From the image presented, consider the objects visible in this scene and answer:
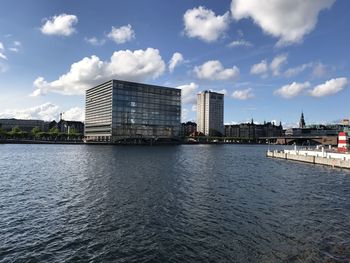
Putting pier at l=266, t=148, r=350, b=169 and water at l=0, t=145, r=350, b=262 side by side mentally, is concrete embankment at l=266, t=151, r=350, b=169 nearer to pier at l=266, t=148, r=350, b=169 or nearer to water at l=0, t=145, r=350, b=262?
pier at l=266, t=148, r=350, b=169

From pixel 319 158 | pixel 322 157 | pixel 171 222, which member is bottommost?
pixel 171 222

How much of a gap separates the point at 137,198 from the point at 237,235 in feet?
51.0

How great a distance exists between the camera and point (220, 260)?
1855 centimetres

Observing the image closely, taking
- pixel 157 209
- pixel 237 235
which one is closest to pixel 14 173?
pixel 157 209

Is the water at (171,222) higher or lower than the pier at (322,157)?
lower

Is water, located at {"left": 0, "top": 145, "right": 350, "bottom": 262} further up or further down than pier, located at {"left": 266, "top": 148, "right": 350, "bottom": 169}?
further down

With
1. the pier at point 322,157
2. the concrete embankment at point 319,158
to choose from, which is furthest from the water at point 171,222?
the pier at point 322,157

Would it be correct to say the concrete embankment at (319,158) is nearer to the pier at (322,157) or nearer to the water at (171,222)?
the pier at (322,157)

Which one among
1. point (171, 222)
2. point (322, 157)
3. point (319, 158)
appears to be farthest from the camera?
point (319, 158)

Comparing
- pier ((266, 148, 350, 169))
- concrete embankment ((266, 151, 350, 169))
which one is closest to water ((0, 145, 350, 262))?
concrete embankment ((266, 151, 350, 169))

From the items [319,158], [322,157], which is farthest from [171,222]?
[319,158]

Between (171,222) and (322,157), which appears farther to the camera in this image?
(322,157)

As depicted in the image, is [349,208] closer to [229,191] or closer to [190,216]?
[229,191]

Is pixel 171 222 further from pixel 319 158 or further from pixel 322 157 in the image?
pixel 319 158
